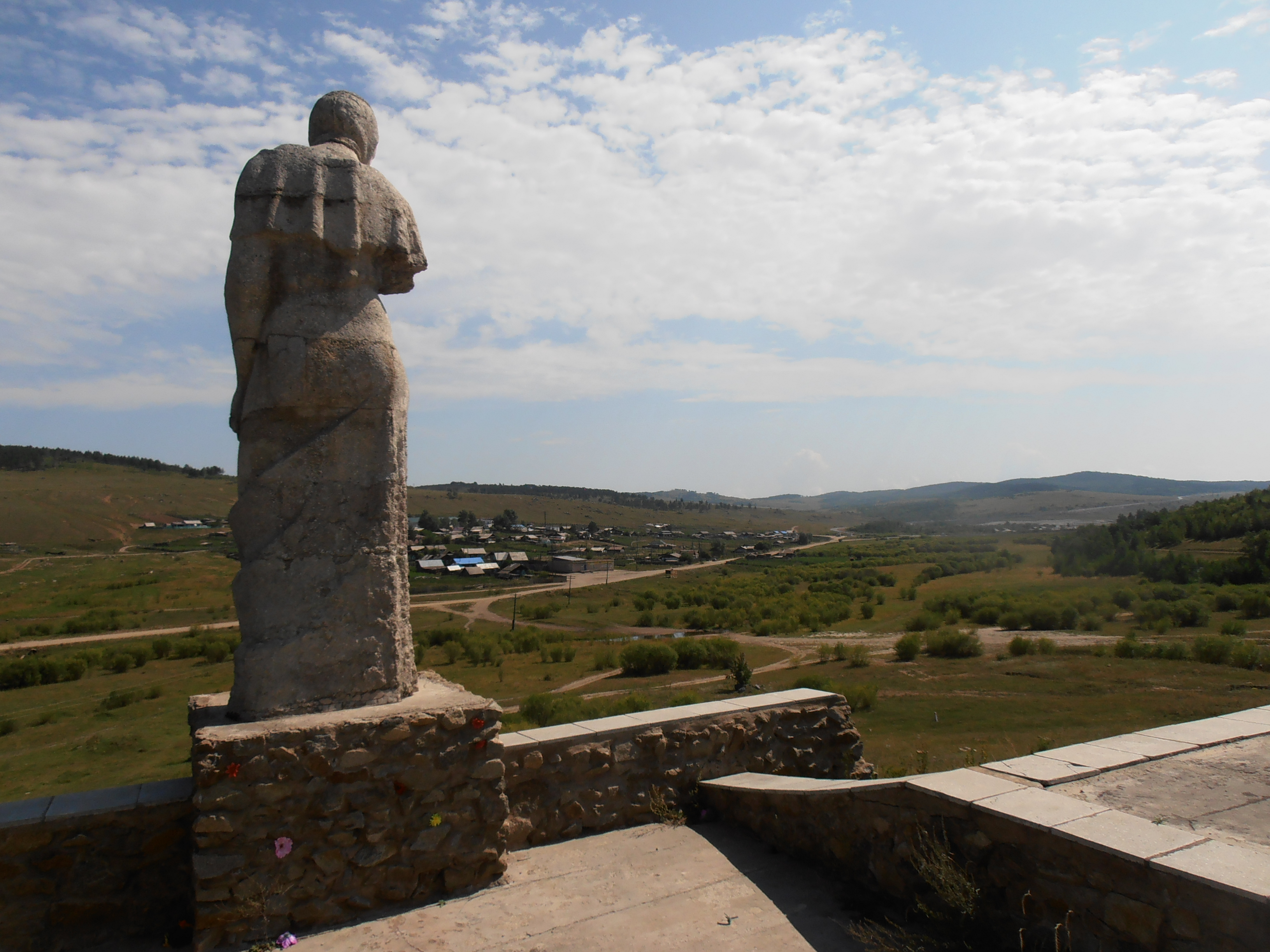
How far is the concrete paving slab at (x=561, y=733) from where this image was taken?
493 centimetres

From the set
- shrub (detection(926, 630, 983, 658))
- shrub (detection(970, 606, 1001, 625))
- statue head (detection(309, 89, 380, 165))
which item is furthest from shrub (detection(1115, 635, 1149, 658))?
statue head (detection(309, 89, 380, 165))

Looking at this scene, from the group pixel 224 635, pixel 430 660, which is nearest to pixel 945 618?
pixel 430 660

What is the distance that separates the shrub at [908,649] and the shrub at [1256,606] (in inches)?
550

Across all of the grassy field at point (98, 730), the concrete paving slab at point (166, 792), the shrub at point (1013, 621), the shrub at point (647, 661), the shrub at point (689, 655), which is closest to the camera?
the concrete paving slab at point (166, 792)

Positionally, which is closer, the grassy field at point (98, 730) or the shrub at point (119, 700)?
the grassy field at point (98, 730)

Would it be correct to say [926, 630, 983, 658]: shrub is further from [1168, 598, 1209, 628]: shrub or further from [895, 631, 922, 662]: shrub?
[1168, 598, 1209, 628]: shrub

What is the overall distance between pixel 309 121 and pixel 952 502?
125 m

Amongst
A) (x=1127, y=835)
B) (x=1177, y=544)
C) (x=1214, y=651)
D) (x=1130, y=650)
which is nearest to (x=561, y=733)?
(x=1127, y=835)

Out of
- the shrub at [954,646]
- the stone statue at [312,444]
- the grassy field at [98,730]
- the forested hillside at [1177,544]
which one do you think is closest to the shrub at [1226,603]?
the forested hillside at [1177,544]

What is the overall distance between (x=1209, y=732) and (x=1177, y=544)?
48.1 m

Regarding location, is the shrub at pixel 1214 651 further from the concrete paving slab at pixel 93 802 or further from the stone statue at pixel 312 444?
the concrete paving slab at pixel 93 802

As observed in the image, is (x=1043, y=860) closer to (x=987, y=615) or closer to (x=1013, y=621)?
(x=1013, y=621)

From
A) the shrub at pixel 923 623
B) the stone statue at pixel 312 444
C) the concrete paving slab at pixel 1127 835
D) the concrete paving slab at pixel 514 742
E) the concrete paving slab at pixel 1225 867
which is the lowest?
the shrub at pixel 923 623

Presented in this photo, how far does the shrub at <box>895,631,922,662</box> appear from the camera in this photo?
93.2 ft
